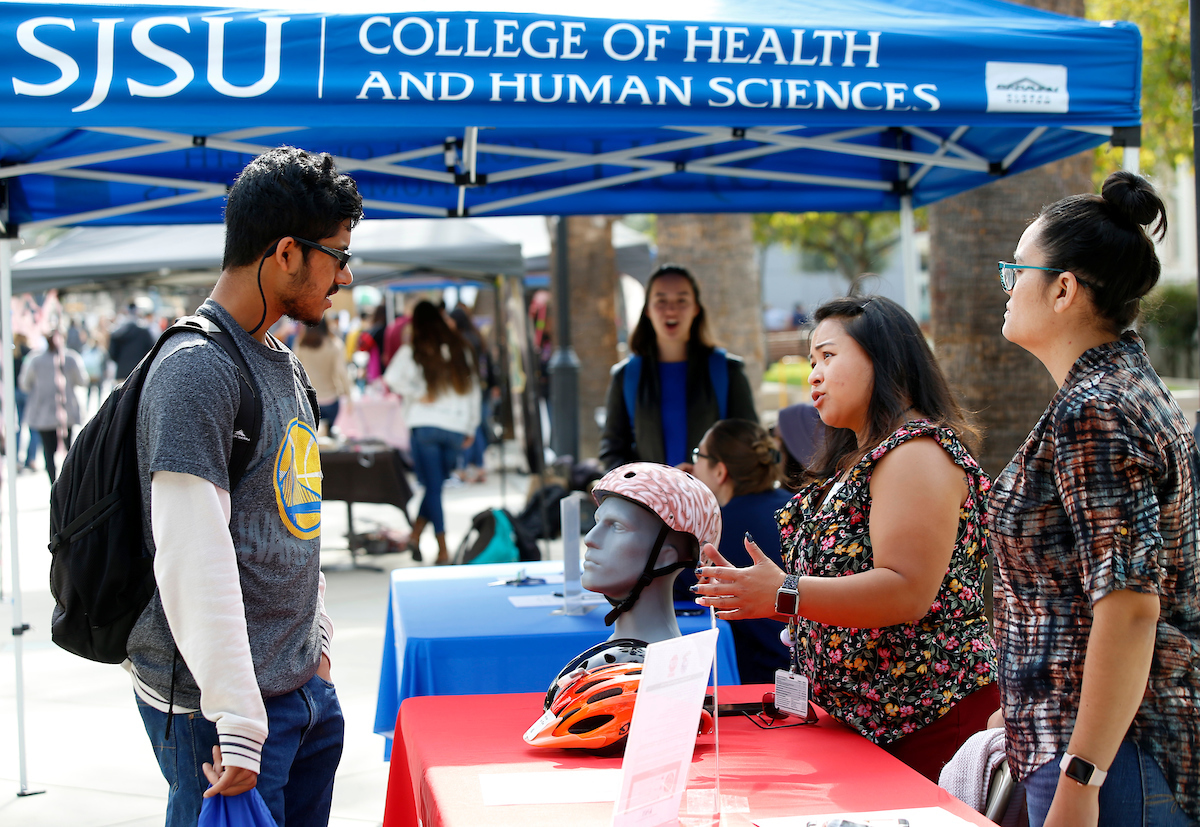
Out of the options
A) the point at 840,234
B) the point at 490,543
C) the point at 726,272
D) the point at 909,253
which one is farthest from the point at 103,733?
the point at 840,234

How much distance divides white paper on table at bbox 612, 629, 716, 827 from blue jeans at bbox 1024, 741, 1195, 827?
2.36 ft

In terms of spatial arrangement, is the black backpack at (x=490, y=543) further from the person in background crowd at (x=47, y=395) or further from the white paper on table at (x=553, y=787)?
the person in background crowd at (x=47, y=395)

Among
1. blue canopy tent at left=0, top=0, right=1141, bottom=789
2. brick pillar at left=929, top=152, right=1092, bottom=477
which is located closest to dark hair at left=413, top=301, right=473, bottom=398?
blue canopy tent at left=0, top=0, right=1141, bottom=789

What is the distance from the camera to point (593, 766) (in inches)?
82.0

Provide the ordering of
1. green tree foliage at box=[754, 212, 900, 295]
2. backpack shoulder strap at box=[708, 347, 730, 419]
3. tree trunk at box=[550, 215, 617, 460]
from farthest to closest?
green tree foliage at box=[754, 212, 900, 295] < tree trunk at box=[550, 215, 617, 460] < backpack shoulder strap at box=[708, 347, 730, 419]

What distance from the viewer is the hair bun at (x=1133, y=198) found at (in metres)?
1.90

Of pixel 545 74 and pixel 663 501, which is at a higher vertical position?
pixel 545 74

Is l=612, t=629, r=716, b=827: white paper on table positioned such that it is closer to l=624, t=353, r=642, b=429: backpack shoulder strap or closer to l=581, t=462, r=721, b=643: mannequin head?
l=581, t=462, r=721, b=643: mannequin head

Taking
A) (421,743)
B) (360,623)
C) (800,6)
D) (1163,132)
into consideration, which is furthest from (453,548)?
(1163,132)

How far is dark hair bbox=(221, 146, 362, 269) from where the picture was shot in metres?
2.00

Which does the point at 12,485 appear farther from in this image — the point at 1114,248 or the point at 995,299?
the point at 995,299

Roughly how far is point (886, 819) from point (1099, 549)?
0.58 meters

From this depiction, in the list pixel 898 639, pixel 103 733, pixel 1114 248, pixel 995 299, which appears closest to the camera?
pixel 1114 248

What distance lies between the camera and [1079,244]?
191cm
